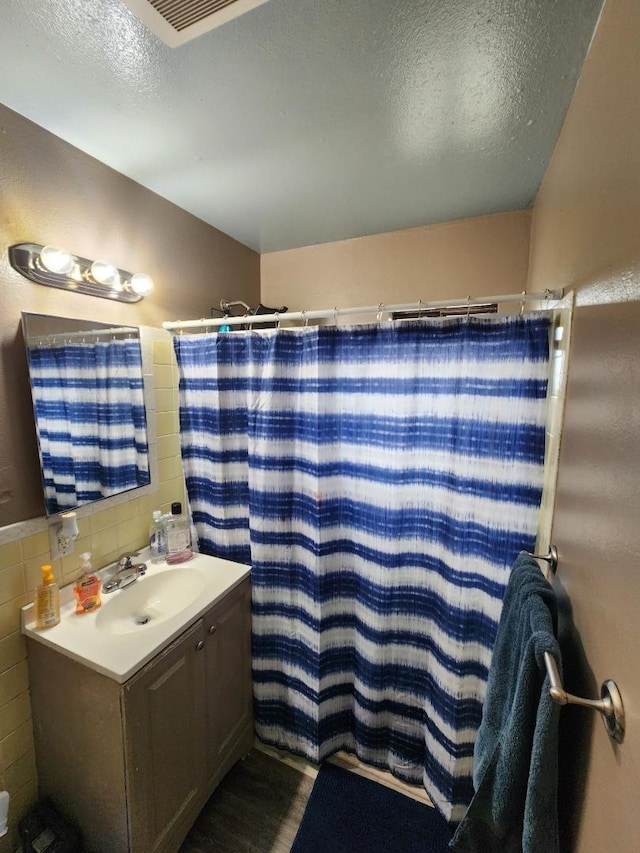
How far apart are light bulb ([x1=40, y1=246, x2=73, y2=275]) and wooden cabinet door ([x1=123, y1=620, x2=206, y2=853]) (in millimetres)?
1326

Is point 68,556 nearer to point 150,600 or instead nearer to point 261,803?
point 150,600

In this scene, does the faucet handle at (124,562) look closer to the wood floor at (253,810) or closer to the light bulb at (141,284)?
the wood floor at (253,810)

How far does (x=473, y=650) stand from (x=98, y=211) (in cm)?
218

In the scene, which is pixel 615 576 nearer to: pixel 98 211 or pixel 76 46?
pixel 76 46

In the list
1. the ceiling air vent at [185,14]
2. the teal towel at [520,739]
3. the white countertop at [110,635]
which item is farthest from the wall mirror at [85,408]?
the teal towel at [520,739]

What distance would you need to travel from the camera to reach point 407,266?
6.19 ft

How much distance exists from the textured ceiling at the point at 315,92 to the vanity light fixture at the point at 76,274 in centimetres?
41

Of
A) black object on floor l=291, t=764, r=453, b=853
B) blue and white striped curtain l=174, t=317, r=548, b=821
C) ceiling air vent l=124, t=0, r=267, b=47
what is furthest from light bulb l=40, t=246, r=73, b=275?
black object on floor l=291, t=764, r=453, b=853

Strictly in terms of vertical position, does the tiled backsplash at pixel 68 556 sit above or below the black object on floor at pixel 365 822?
above

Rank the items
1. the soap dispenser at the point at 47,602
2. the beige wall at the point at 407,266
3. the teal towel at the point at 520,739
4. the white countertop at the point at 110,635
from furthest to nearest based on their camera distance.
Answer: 1. the beige wall at the point at 407,266
2. the soap dispenser at the point at 47,602
3. the white countertop at the point at 110,635
4. the teal towel at the point at 520,739

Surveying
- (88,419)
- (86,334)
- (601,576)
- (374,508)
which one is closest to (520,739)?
(601,576)

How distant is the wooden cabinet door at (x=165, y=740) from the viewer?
1033 mm

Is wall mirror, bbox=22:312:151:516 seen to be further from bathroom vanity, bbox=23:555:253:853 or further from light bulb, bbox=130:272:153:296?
bathroom vanity, bbox=23:555:253:853

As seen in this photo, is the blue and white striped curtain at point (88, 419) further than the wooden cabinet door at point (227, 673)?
No
